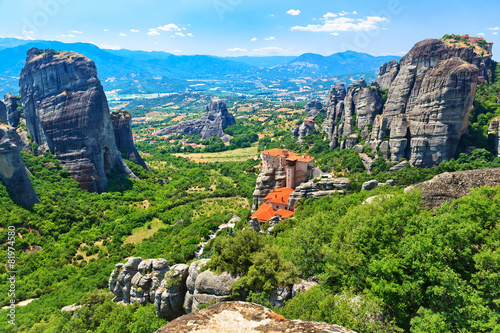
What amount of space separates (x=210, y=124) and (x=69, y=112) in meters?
79.3

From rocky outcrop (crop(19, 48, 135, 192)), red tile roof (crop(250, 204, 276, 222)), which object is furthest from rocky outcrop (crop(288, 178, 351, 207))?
rocky outcrop (crop(19, 48, 135, 192))

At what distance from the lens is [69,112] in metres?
53.4

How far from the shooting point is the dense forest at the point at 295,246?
10.4 metres

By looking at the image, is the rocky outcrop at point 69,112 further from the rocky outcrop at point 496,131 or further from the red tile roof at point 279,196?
the rocky outcrop at point 496,131

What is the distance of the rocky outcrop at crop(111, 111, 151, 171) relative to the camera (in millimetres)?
68588

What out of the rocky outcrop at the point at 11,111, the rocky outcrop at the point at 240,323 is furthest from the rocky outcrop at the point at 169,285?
the rocky outcrop at the point at 11,111

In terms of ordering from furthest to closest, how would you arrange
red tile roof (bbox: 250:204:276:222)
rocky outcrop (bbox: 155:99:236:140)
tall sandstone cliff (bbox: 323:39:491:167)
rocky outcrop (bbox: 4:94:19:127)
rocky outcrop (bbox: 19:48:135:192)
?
rocky outcrop (bbox: 155:99:236:140) < rocky outcrop (bbox: 4:94:19:127) < rocky outcrop (bbox: 19:48:135:192) < tall sandstone cliff (bbox: 323:39:491:167) < red tile roof (bbox: 250:204:276:222)

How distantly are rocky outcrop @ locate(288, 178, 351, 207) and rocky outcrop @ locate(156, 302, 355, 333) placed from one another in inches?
1124

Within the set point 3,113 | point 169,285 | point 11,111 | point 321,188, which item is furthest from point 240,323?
point 11,111

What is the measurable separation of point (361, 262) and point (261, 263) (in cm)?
503

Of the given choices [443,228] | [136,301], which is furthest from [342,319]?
[136,301]

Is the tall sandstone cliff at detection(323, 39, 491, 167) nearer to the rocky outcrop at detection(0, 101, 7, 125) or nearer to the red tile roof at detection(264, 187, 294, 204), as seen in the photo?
the red tile roof at detection(264, 187, 294, 204)

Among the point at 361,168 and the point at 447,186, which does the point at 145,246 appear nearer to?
the point at 447,186

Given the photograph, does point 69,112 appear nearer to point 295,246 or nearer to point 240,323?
point 295,246
